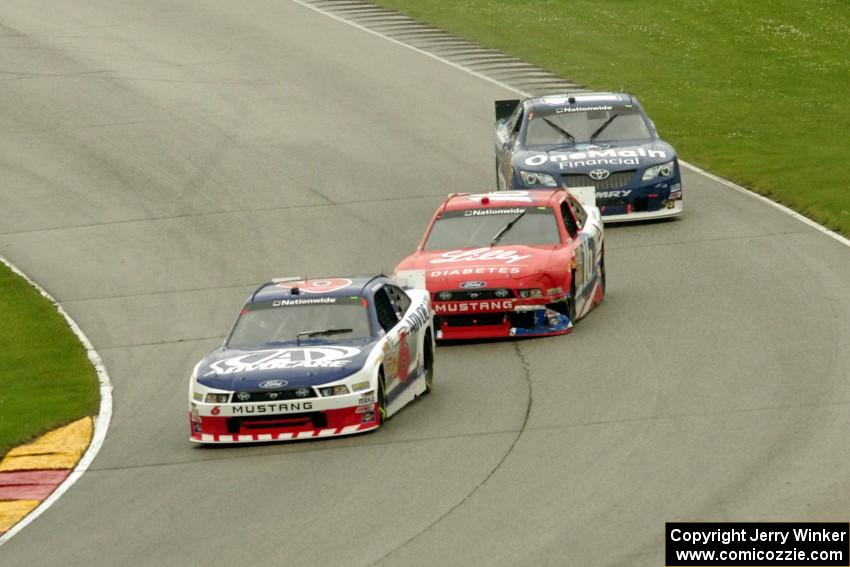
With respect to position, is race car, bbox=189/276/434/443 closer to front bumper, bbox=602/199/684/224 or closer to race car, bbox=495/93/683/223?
race car, bbox=495/93/683/223

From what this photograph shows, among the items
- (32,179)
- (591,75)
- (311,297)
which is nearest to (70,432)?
(311,297)

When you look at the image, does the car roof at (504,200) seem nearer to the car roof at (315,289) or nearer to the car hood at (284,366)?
the car roof at (315,289)

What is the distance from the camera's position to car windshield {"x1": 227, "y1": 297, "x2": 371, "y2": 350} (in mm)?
16844

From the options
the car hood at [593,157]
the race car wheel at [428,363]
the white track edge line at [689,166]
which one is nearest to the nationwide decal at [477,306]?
the race car wheel at [428,363]

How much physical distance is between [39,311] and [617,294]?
7.17 meters

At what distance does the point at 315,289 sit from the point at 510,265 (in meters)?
2.78

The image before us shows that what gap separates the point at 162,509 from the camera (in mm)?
14188

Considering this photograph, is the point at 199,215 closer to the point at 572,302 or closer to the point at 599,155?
the point at 599,155

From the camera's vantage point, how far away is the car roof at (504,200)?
21.0 meters

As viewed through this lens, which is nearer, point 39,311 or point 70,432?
point 70,432

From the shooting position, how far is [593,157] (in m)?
25.4

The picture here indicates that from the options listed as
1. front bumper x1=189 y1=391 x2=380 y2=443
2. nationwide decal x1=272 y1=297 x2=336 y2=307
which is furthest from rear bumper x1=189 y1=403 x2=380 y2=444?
nationwide decal x1=272 y1=297 x2=336 y2=307

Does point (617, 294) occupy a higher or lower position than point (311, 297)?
lower

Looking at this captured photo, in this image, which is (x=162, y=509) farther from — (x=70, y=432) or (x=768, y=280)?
(x=768, y=280)
